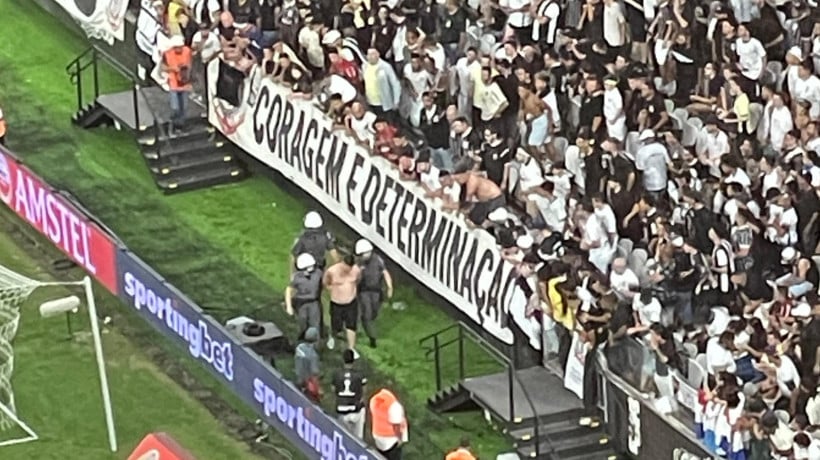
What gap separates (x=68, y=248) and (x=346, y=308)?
11.2 ft

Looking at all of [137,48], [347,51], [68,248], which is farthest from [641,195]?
[137,48]

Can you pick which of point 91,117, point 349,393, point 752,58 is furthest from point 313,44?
point 349,393

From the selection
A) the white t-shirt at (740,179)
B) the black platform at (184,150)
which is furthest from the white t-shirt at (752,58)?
the black platform at (184,150)

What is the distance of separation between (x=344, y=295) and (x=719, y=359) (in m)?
4.45

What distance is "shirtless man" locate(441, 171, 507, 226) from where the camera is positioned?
25328mm

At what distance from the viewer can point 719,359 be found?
22672mm

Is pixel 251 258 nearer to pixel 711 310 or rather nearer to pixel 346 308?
pixel 346 308

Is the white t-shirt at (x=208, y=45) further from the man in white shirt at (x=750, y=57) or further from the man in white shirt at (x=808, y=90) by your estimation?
the man in white shirt at (x=808, y=90)

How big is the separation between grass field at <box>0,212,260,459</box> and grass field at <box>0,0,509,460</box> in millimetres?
979

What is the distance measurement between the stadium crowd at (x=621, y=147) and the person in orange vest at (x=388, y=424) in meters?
1.71

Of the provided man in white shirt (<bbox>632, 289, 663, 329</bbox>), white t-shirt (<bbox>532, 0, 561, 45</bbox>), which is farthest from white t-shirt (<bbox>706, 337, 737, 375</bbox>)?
white t-shirt (<bbox>532, 0, 561, 45</bbox>)

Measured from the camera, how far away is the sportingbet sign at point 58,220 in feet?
87.3

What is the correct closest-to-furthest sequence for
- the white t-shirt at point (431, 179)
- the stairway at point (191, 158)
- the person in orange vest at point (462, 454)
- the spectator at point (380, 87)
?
1. the person in orange vest at point (462, 454)
2. the white t-shirt at point (431, 179)
3. the spectator at point (380, 87)
4. the stairway at point (191, 158)

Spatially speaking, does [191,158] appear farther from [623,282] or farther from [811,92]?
[811,92]
